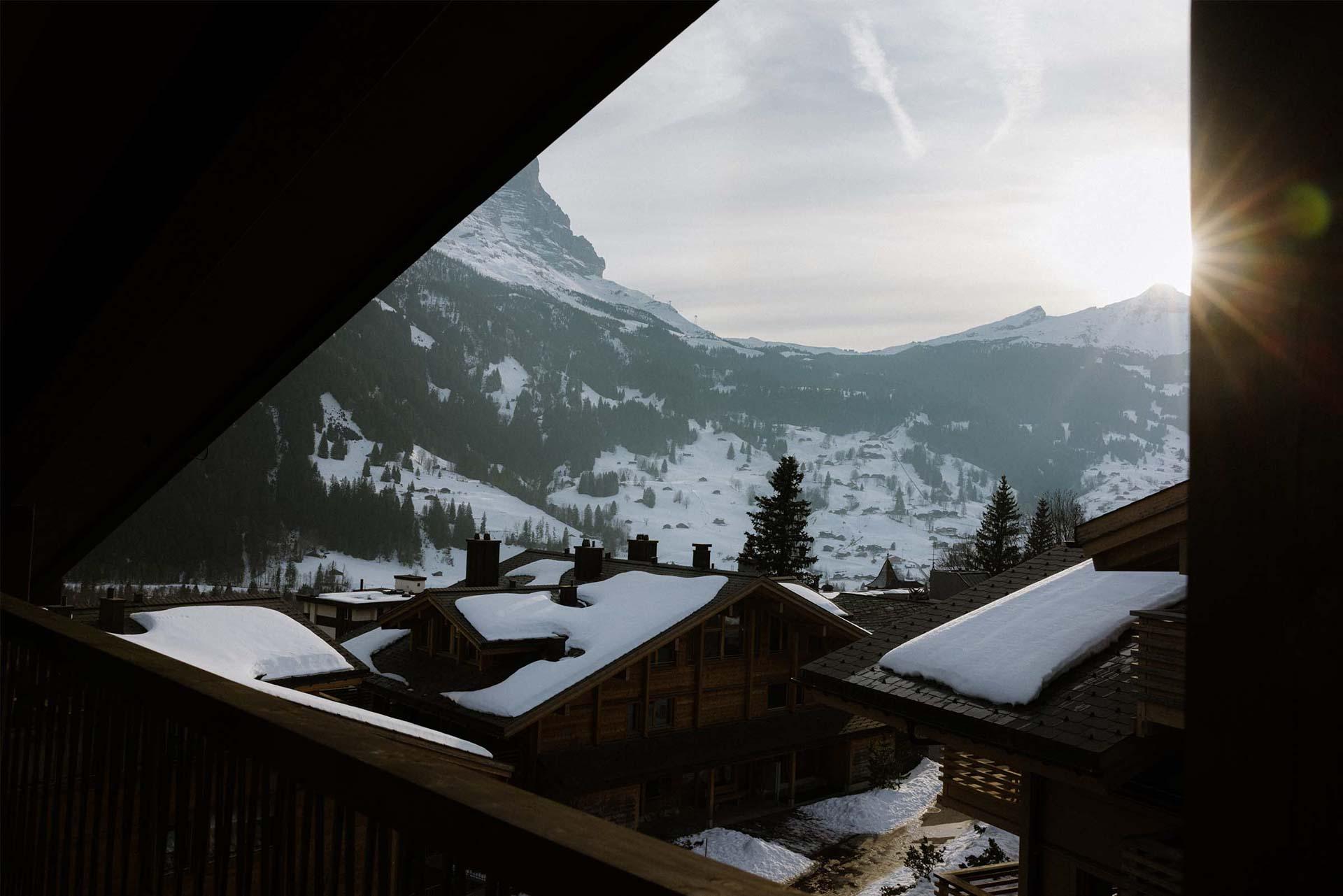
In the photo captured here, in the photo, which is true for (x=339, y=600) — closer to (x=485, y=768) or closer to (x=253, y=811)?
(x=485, y=768)

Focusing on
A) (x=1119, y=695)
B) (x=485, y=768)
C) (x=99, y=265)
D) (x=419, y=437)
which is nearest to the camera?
(x=99, y=265)

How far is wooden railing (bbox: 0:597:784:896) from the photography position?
1.03 meters

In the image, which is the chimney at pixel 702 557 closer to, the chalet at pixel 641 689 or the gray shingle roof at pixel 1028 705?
the chalet at pixel 641 689

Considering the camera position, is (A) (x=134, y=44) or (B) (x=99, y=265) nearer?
(A) (x=134, y=44)

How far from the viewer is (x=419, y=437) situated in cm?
18362

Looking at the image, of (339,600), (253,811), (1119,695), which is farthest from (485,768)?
(339,600)

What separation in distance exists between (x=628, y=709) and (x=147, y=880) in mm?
19516

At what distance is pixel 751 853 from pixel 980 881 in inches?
374

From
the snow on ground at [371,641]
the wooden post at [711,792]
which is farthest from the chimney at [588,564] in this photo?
the wooden post at [711,792]

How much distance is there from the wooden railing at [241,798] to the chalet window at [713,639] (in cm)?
2014

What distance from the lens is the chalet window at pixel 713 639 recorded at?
22734mm

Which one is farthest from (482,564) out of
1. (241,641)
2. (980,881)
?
(980,881)

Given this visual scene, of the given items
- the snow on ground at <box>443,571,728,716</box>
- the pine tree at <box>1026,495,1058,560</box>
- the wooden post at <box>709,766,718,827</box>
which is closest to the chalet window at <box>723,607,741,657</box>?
the snow on ground at <box>443,571,728,716</box>

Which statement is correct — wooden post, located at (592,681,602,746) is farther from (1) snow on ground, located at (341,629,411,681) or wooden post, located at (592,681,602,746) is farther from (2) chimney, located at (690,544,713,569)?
(2) chimney, located at (690,544,713,569)
